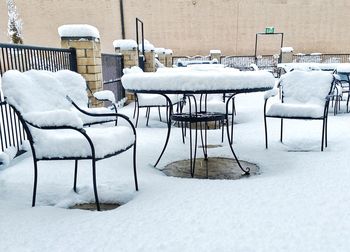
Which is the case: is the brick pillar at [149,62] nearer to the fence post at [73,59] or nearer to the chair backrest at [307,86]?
the fence post at [73,59]

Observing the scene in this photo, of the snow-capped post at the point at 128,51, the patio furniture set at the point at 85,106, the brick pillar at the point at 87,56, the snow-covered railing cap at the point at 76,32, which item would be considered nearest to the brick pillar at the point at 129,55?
the snow-capped post at the point at 128,51

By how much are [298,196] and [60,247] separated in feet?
4.39

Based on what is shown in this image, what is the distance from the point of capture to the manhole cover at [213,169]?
254 centimetres

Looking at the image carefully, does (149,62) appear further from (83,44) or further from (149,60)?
(83,44)

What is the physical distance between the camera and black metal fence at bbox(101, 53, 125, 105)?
5746 millimetres

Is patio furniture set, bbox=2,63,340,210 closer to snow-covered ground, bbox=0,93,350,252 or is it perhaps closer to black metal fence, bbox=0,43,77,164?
snow-covered ground, bbox=0,93,350,252

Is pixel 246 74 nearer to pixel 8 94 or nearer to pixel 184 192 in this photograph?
pixel 184 192

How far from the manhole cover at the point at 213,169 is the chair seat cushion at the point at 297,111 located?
60cm

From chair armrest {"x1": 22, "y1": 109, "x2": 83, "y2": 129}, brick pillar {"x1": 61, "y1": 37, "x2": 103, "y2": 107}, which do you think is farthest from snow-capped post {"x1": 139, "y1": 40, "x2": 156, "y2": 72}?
chair armrest {"x1": 22, "y1": 109, "x2": 83, "y2": 129}

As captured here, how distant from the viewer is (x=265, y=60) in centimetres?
1942

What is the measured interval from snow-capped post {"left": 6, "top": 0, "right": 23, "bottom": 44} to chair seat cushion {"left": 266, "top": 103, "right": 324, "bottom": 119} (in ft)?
65.9

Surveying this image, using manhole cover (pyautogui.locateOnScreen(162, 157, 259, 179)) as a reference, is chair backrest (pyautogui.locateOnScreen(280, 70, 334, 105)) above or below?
above

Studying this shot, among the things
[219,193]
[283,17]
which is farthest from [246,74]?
[283,17]

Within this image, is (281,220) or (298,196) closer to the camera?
(281,220)
